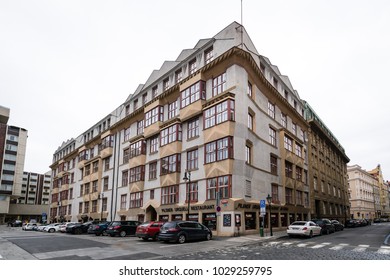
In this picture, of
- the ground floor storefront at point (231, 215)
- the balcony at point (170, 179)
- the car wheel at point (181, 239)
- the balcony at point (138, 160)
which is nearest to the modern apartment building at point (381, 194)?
the ground floor storefront at point (231, 215)

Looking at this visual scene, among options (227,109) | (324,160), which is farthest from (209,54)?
(324,160)

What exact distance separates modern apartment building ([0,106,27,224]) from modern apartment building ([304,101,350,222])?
254 ft

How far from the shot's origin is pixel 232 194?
84.9ft

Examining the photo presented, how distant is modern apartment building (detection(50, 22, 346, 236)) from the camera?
27.4m

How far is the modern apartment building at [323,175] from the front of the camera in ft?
155

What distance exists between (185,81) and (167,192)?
12.2 m

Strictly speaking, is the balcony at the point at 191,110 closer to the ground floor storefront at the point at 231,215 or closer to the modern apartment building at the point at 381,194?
the ground floor storefront at the point at 231,215

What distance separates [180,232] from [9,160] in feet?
292

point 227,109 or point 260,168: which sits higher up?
point 227,109

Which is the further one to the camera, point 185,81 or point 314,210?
point 314,210

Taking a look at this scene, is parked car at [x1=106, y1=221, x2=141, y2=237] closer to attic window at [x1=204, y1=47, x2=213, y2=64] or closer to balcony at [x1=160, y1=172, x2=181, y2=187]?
balcony at [x1=160, y1=172, x2=181, y2=187]

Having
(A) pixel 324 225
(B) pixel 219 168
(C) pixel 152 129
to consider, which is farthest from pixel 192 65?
(A) pixel 324 225

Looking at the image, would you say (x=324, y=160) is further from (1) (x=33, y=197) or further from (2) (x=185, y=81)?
(1) (x=33, y=197)

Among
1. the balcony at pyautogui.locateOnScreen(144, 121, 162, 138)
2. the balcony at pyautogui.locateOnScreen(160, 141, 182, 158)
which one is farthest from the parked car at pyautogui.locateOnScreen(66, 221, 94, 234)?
the balcony at pyautogui.locateOnScreen(144, 121, 162, 138)
